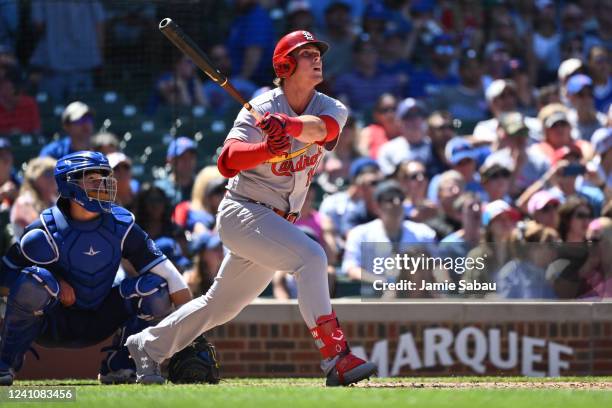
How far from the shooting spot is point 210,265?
30.1ft

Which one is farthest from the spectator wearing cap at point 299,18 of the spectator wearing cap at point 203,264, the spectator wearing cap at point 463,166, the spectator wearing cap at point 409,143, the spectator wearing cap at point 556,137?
the spectator wearing cap at point 203,264

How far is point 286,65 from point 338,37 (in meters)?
6.85

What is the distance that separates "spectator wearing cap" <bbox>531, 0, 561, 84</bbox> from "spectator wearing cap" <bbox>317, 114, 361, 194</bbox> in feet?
9.14

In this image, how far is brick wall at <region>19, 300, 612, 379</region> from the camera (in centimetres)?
871

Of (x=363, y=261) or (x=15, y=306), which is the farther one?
(x=363, y=261)

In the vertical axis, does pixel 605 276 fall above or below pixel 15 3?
below

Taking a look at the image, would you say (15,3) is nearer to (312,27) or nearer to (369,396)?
(312,27)

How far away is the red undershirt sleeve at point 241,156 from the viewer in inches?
249

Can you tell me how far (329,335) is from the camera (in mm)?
6418

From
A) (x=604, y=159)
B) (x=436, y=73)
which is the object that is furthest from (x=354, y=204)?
(x=436, y=73)

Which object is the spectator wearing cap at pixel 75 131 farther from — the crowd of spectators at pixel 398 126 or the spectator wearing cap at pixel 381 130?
the spectator wearing cap at pixel 381 130

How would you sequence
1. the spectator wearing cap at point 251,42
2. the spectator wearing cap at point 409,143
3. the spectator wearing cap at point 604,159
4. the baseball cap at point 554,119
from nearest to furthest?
the spectator wearing cap at point 604,159 → the baseball cap at point 554,119 → the spectator wearing cap at point 409,143 → the spectator wearing cap at point 251,42

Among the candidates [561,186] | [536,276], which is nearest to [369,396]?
[536,276]

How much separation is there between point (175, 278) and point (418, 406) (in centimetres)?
214
